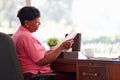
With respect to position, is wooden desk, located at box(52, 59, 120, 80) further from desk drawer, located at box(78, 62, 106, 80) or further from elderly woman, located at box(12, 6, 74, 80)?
elderly woman, located at box(12, 6, 74, 80)

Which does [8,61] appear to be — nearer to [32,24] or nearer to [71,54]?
[32,24]

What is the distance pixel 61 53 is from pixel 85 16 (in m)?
0.71

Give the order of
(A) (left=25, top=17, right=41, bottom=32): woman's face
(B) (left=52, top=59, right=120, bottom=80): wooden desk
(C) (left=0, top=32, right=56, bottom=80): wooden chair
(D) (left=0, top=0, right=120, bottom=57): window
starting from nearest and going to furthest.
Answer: (C) (left=0, top=32, right=56, bottom=80): wooden chair → (B) (left=52, top=59, right=120, bottom=80): wooden desk → (A) (left=25, top=17, right=41, bottom=32): woman's face → (D) (left=0, top=0, right=120, bottom=57): window

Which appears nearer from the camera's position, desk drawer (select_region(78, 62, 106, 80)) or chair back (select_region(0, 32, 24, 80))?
chair back (select_region(0, 32, 24, 80))

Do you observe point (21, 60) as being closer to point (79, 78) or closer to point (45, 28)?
point (79, 78)

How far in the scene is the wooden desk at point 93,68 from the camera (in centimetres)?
212

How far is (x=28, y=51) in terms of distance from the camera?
7.05ft

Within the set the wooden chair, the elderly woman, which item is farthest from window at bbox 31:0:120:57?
the wooden chair

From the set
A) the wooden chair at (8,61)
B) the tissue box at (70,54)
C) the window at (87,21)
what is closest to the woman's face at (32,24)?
the tissue box at (70,54)

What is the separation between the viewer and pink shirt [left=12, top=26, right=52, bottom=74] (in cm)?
214

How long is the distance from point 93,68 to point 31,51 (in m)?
0.55

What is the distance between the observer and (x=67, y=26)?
2.96m

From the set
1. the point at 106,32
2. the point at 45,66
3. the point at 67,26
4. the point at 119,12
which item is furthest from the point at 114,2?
the point at 45,66

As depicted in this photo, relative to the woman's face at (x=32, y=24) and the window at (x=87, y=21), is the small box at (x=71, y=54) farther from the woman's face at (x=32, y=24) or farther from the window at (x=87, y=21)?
the window at (x=87, y=21)
